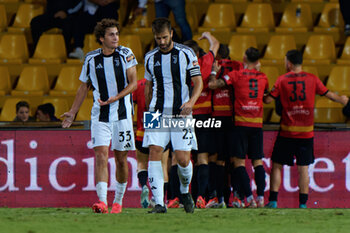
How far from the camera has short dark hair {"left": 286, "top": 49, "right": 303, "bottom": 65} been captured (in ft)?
29.8

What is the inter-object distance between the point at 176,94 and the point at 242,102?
6.76ft

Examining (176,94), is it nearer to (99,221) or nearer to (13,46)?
(99,221)

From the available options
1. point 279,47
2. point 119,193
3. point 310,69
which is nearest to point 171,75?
point 119,193

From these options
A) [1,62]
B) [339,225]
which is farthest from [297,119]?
[1,62]

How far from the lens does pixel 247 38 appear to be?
12.5 meters

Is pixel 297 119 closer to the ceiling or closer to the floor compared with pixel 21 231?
closer to the ceiling

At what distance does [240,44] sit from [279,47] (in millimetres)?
683

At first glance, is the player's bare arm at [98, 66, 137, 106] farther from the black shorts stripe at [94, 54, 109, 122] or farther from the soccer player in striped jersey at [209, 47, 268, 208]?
the soccer player in striped jersey at [209, 47, 268, 208]

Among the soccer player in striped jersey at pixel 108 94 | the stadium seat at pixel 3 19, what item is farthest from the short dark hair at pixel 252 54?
the stadium seat at pixel 3 19

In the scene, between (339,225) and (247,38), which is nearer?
(339,225)

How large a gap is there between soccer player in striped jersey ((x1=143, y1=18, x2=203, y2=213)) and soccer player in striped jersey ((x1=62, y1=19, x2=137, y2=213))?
48 cm

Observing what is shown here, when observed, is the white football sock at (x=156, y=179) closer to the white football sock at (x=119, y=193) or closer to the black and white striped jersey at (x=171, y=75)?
the black and white striped jersey at (x=171, y=75)

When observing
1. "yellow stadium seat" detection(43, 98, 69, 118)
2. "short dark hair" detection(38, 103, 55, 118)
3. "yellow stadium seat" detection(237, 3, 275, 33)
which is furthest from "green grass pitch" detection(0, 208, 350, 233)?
"yellow stadium seat" detection(237, 3, 275, 33)

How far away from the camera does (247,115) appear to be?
9055 mm
